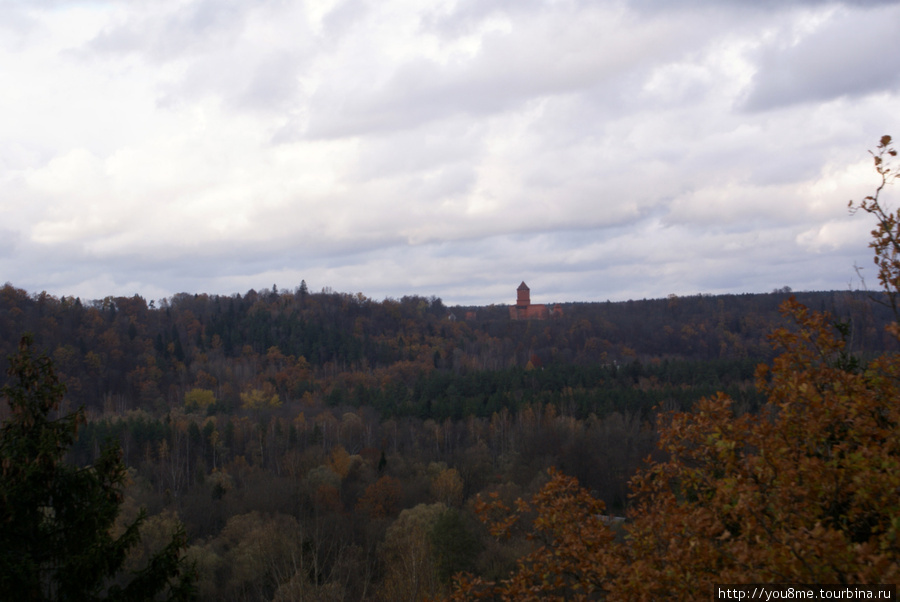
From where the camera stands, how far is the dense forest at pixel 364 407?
35.0 m

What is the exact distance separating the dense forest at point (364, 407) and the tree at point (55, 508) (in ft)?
2.84

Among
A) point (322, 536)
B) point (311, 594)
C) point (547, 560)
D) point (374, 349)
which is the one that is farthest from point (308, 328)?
point (547, 560)

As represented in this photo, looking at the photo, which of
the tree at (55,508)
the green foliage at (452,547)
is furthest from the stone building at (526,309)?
the tree at (55,508)

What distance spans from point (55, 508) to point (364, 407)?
80.8m

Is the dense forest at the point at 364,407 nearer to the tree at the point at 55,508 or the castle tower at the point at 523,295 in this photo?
the tree at the point at 55,508

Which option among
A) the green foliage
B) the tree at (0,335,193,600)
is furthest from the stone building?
the tree at (0,335,193,600)

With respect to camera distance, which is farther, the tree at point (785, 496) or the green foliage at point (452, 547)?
the green foliage at point (452, 547)

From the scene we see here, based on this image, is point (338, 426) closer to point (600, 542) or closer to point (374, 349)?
point (374, 349)

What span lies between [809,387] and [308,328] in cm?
13891

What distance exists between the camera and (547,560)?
30.4 ft

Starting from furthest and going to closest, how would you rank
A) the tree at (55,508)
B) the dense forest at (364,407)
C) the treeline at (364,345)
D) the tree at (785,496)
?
the treeline at (364,345) < the dense forest at (364,407) < the tree at (55,508) < the tree at (785,496)

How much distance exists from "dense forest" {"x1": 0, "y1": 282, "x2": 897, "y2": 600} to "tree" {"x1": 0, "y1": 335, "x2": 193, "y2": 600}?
86 centimetres

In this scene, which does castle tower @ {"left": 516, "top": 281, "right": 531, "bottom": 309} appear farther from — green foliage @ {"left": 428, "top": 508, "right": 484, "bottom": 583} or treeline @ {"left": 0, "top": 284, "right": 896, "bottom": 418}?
green foliage @ {"left": 428, "top": 508, "right": 484, "bottom": 583}

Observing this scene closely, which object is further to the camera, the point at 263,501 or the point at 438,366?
the point at 438,366
